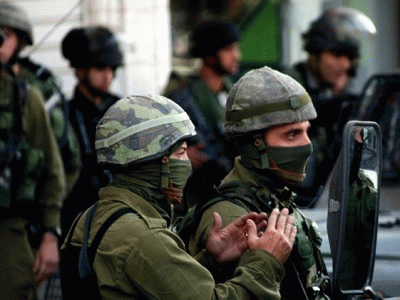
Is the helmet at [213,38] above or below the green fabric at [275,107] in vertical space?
below

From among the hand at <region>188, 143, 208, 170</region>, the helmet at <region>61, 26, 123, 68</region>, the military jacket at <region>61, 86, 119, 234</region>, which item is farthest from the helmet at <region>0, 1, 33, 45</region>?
the hand at <region>188, 143, 208, 170</region>

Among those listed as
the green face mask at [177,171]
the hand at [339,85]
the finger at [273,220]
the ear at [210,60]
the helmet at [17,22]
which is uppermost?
the helmet at [17,22]

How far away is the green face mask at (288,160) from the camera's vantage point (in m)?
4.02

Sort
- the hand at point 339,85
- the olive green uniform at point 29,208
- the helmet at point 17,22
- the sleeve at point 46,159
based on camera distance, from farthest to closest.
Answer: the hand at point 339,85
the helmet at point 17,22
the sleeve at point 46,159
the olive green uniform at point 29,208

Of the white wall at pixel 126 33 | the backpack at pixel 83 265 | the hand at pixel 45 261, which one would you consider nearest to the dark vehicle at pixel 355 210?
the backpack at pixel 83 265

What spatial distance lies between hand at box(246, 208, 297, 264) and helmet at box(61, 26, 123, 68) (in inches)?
172

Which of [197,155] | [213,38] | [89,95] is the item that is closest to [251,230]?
[197,155]

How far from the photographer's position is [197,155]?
7008 mm

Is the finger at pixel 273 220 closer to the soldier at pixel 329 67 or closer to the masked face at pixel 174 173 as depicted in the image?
the masked face at pixel 174 173

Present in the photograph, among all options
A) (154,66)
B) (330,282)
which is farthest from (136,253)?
(154,66)

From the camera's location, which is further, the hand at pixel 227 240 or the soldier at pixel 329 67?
the soldier at pixel 329 67

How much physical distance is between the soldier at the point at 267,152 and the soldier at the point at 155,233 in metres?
0.23

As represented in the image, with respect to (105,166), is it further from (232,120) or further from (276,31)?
(276,31)

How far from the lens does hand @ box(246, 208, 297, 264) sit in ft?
11.5
